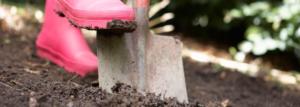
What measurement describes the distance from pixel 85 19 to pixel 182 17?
259cm

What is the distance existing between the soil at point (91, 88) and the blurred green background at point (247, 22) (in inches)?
16.1

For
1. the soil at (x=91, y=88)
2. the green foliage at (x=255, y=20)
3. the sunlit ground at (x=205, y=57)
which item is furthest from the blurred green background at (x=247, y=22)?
the soil at (x=91, y=88)

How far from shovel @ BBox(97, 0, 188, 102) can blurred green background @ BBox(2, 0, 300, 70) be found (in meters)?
1.38

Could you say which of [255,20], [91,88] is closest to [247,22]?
[255,20]

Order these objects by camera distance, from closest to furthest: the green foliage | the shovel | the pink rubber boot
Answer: the shovel < the pink rubber boot < the green foliage

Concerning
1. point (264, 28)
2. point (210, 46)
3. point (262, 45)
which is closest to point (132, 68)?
point (262, 45)

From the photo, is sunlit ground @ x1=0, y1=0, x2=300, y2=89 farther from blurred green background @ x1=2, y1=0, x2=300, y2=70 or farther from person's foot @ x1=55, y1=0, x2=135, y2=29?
person's foot @ x1=55, y1=0, x2=135, y2=29

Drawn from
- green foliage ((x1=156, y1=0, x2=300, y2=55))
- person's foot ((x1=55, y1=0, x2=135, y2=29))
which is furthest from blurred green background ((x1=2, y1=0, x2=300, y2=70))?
person's foot ((x1=55, y1=0, x2=135, y2=29))

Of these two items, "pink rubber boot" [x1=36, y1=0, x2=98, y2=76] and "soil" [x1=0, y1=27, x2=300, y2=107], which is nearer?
"soil" [x1=0, y1=27, x2=300, y2=107]

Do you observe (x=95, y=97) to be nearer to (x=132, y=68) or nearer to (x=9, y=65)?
(x=132, y=68)

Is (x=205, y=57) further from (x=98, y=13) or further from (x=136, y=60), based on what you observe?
(x=98, y=13)

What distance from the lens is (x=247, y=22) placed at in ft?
8.58

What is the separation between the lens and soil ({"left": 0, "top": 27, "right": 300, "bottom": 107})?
3.04 feet

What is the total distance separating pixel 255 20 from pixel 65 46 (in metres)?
1.80
